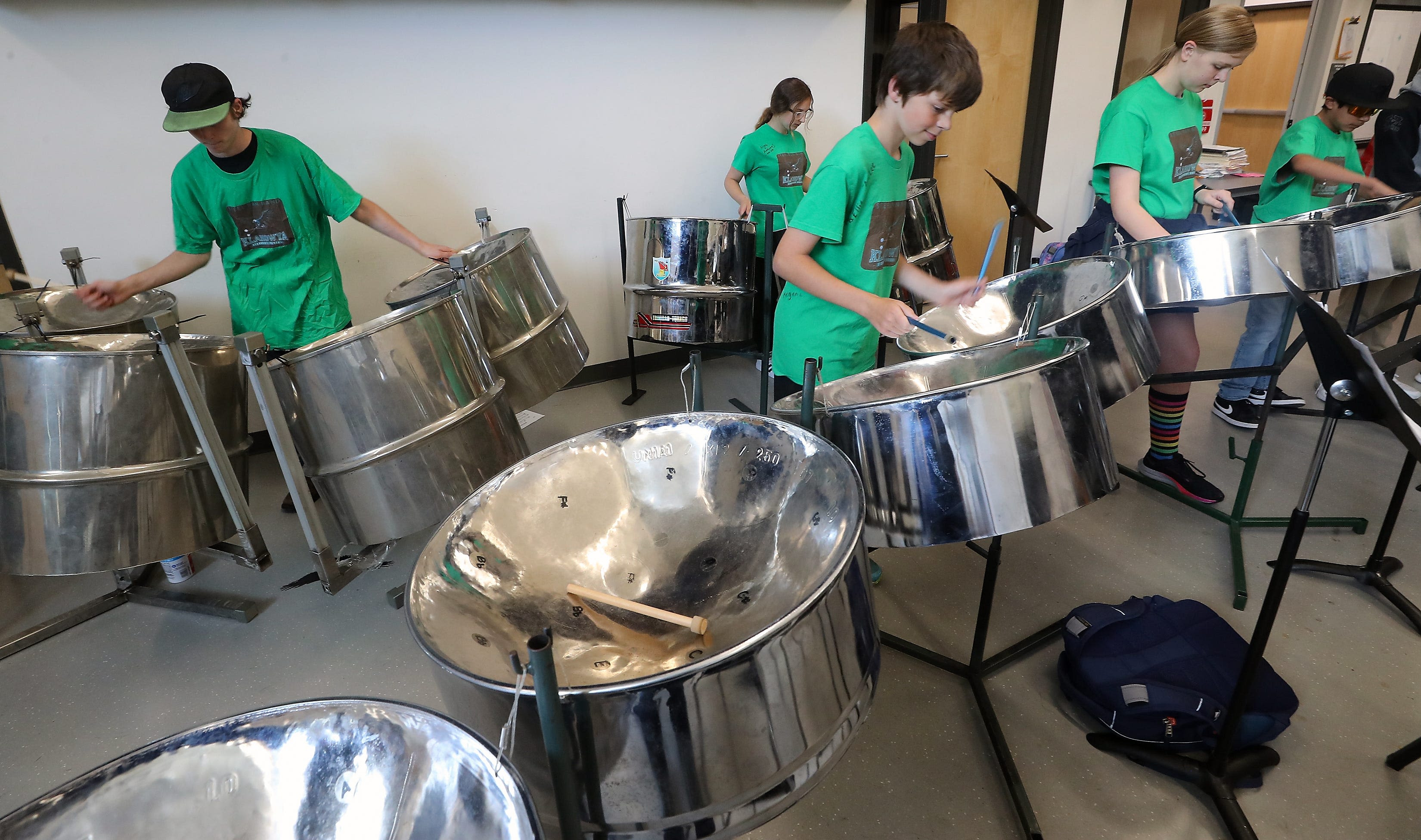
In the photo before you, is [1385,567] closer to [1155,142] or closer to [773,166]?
[1155,142]

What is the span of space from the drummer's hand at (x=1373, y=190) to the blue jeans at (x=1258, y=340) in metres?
0.69

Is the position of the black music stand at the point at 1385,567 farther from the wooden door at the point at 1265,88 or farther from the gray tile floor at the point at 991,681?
the wooden door at the point at 1265,88

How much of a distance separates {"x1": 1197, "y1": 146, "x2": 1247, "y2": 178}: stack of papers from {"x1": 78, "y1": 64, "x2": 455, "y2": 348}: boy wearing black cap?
13.8 feet

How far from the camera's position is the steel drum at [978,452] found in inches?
36.4

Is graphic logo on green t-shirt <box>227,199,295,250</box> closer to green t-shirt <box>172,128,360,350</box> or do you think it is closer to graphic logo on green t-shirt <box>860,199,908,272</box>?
green t-shirt <box>172,128,360,350</box>

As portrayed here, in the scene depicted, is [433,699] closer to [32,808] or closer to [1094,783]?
[32,808]

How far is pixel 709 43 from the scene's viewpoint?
2.91 metres

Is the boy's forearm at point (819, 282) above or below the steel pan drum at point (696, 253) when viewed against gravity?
above

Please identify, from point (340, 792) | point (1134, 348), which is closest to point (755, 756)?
point (340, 792)

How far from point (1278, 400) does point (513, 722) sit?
2.93 metres

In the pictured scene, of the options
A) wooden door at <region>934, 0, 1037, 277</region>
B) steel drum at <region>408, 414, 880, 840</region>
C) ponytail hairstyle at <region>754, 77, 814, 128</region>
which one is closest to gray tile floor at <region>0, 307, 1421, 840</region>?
steel drum at <region>408, 414, 880, 840</region>

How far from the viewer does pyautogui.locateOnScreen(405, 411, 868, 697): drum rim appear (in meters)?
0.55

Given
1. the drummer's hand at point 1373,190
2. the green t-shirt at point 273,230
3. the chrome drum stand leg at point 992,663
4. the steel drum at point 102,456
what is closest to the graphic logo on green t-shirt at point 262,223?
the green t-shirt at point 273,230

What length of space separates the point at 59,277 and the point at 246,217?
94 centimetres
